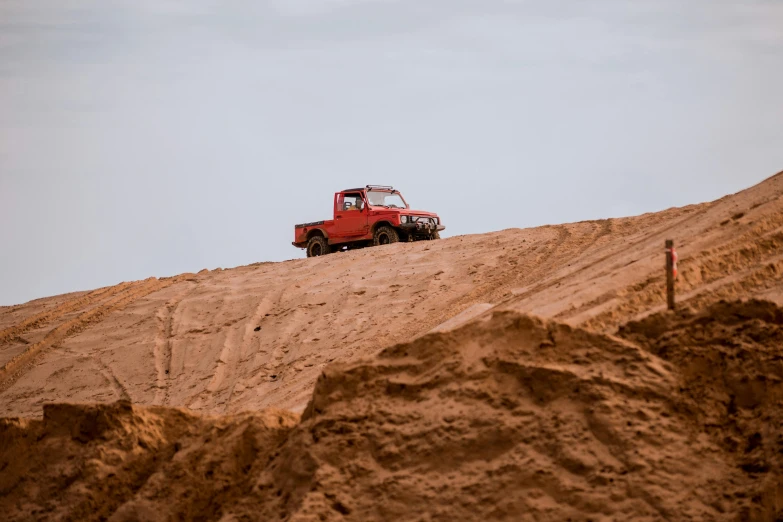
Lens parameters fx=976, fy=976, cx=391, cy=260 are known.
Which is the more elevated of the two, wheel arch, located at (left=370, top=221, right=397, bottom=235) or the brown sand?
wheel arch, located at (left=370, top=221, right=397, bottom=235)

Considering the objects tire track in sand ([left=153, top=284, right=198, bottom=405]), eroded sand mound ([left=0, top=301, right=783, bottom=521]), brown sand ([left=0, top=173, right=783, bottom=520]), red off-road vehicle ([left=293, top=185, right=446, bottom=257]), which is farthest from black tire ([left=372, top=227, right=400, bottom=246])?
eroded sand mound ([left=0, top=301, right=783, bottom=521])

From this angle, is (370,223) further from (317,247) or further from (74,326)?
(74,326)

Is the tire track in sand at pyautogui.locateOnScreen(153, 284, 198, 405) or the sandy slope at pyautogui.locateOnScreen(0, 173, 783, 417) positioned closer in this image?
the sandy slope at pyautogui.locateOnScreen(0, 173, 783, 417)

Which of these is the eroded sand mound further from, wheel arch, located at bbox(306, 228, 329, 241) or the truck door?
wheel arch, located at bbox(306, 228, 329, 241)

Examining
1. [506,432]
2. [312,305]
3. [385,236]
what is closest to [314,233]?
[385,236]

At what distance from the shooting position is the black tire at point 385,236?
20250mm

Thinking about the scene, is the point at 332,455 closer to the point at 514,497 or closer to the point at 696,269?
the point at 514,497

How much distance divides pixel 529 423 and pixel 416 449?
0.65 meters

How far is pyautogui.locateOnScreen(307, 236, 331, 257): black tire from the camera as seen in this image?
2148 centimetres

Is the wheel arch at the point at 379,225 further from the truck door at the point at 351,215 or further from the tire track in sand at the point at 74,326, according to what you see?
the tire track in sand at the point at 74,326

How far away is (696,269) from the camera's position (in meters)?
8.59

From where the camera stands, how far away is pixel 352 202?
21.0m

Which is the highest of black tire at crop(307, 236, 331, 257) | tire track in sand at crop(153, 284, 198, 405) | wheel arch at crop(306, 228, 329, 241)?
wheel arch at crop(306, 228, 329, 241)

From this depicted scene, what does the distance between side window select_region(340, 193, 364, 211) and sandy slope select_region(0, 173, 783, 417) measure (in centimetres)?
194
